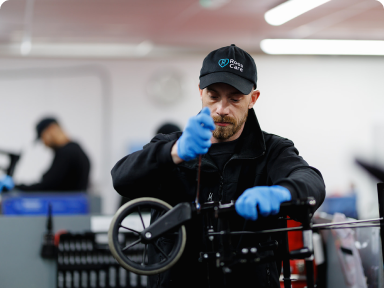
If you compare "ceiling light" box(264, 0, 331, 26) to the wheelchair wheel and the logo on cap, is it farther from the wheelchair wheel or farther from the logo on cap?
the wheelchair wheel

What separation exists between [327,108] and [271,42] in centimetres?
166

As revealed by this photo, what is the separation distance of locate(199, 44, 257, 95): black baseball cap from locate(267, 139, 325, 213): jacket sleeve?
226 millimetres

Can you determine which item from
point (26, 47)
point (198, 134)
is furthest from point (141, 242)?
point (26, 47)

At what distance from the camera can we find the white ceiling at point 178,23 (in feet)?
15.1

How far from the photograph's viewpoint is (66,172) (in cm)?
444

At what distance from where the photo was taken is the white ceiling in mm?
4594

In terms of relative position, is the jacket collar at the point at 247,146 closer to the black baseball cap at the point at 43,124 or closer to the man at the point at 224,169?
the man at the point at 224,169

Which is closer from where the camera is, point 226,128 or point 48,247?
point 226,128

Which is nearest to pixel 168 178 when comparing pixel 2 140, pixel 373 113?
pixel 2 140

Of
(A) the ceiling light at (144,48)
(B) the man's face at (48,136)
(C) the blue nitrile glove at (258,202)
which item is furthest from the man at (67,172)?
(C) the blue nitrile glove at (258,202)

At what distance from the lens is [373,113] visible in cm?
647

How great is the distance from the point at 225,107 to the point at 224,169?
0.20 metres

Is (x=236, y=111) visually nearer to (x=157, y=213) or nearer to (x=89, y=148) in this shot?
(x=157, y=213)

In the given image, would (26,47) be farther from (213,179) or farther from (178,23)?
(213,179)
